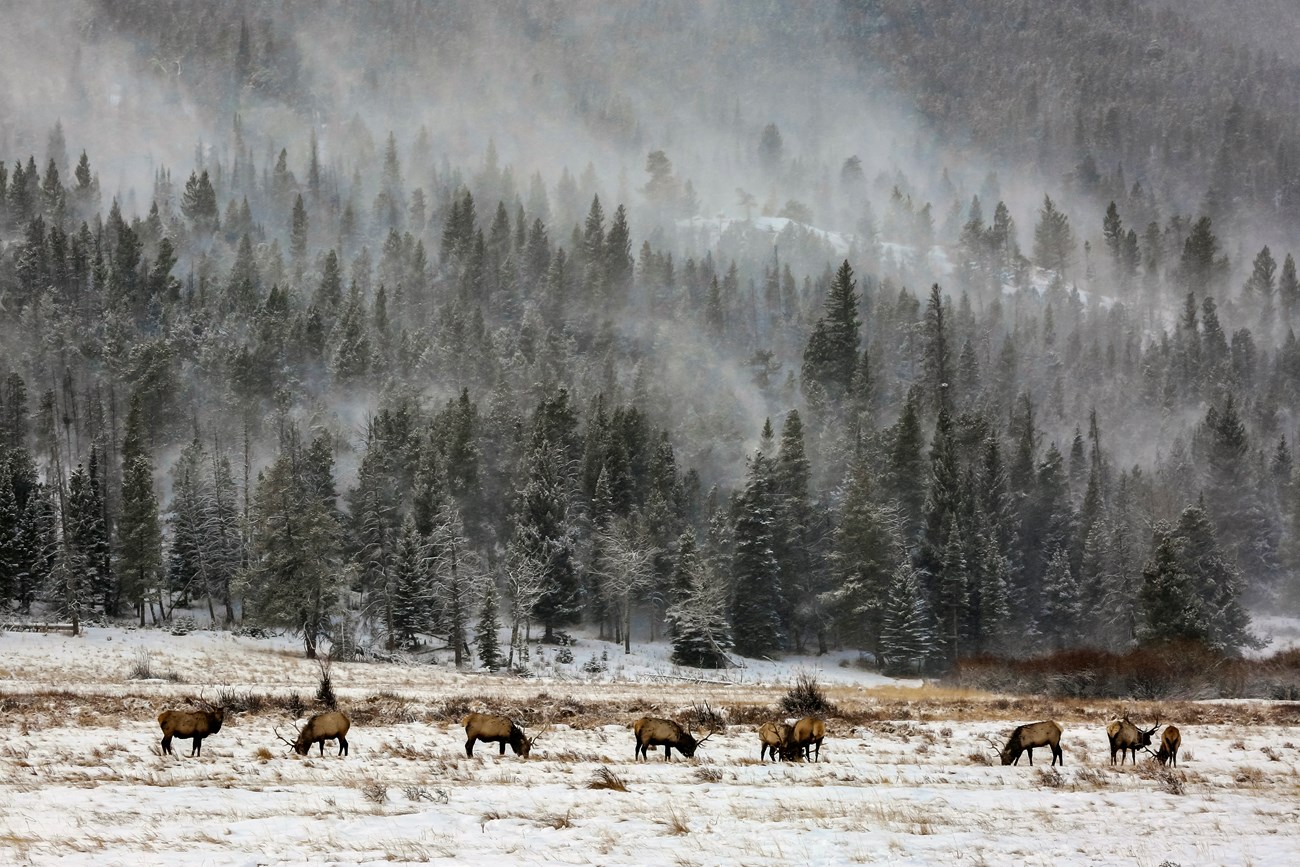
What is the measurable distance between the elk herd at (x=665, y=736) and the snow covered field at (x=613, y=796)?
36 cm

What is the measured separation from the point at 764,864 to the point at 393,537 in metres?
74.4

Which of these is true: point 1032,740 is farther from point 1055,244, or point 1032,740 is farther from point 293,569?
point 1055,244

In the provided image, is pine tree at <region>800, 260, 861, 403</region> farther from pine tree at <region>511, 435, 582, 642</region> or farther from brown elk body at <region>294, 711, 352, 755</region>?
brown elk body at <region>294, 711, 352, 755</region>

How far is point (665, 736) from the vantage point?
1819cm

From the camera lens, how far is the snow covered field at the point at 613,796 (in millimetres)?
10461

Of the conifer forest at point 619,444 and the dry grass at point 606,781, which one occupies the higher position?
the conifer forest at point 619,444

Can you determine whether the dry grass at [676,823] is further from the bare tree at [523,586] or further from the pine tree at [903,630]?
the pine tree at [903,630]

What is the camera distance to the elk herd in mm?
16797

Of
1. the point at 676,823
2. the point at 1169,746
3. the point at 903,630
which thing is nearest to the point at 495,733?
the point at 676,823

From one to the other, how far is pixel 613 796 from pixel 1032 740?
8.47 meters

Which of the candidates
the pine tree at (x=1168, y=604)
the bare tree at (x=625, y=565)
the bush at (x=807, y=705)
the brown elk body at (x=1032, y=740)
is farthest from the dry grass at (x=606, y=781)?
the bare tree at (x=625, y=565)

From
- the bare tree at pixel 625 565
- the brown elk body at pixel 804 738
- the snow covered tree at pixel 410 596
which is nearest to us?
the brown elk body at pixel 804 738

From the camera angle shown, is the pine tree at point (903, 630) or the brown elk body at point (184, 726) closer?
the brown elk body at point (184, 726)

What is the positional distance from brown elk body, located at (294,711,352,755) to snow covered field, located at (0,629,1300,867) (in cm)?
35
